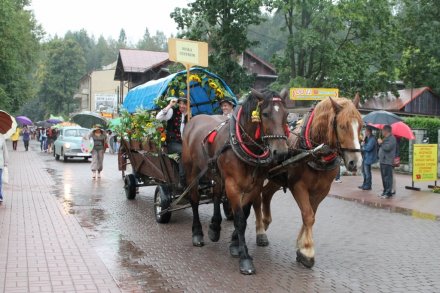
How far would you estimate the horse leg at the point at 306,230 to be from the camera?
606cm

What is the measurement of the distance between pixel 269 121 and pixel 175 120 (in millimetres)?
3751

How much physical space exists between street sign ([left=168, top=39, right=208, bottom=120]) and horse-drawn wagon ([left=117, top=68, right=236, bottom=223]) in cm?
19

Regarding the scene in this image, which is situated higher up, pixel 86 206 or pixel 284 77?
pixel 284 77

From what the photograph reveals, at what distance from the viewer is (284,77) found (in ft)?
102

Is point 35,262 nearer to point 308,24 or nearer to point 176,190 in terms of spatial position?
point 176,190

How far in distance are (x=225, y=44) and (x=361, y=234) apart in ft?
64.4

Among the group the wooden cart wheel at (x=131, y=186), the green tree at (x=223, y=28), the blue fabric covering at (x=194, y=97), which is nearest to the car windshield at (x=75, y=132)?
the green tree at (x=223, y=28)

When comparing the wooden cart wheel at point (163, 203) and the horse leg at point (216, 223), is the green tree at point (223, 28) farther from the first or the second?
the horse leg at point (216, 223)

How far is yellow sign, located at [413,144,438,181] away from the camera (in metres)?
13.7

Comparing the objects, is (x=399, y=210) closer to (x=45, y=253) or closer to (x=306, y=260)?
(x=306, y=260)

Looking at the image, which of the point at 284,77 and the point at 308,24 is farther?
the point at 284,77

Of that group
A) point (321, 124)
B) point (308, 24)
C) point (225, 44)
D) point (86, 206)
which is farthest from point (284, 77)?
point (321, 124)

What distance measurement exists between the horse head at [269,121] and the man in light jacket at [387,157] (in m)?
7.49

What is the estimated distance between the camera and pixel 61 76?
7719 centimetres
